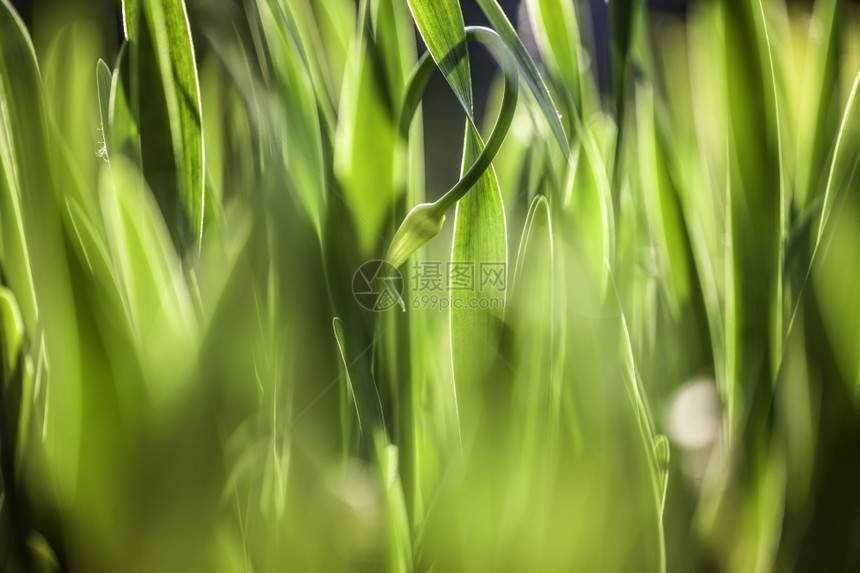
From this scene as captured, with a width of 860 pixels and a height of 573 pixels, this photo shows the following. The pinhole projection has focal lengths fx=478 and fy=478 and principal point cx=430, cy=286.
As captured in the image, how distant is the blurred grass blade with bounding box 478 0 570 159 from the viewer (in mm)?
352

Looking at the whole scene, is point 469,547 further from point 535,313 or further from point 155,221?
point 155,221

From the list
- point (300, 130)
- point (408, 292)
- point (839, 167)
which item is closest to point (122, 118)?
point (300, 130)

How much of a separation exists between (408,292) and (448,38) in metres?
0.19

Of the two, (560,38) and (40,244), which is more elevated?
(560,38)

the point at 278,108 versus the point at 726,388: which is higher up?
the point at 278,108

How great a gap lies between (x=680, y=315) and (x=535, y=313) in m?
0.12

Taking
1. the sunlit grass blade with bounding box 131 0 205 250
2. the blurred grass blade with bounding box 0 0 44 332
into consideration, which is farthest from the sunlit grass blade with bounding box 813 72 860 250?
the blurred grass blade with bounding box 0 0 44 332

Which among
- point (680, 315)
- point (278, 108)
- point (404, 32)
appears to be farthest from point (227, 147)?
point (680, 315)

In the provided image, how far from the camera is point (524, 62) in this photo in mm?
355

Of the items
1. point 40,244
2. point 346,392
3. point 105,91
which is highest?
point 105,91

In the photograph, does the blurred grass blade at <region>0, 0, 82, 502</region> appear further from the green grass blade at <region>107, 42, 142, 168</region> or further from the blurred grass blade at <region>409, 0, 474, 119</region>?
the blurred grass blade at <region>409, 0, 474, 119</region>

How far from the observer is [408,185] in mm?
358

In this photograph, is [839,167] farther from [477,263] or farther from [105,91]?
[105,91]

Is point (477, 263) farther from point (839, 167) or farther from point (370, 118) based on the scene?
point (839, 167)
